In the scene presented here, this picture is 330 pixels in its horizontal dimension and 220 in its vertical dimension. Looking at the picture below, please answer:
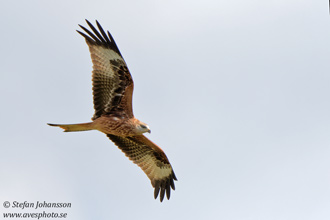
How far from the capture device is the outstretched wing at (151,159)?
12984mm

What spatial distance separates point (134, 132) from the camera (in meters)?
11.8

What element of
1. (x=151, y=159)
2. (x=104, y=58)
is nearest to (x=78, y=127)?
(x=104, y=58)

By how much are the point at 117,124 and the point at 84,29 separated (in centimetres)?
230

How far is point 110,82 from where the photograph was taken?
469 inches

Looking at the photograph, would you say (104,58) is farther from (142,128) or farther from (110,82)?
(142,128)

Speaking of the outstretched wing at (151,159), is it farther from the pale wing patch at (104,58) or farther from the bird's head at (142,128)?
the pale wing patch at (104,58)

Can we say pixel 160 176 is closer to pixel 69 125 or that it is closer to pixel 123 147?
pixel 123 147

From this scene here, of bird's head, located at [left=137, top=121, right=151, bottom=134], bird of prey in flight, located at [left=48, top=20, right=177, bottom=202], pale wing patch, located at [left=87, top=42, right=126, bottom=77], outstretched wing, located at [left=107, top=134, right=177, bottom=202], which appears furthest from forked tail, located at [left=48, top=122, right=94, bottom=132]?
outstretched wing, located at [left=107, top=134, right=177, bottom=202]

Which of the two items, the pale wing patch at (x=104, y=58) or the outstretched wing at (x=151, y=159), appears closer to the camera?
the pale wing patch at (x=104, y=58)

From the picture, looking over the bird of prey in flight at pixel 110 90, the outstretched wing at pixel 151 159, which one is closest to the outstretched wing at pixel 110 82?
the bird of prey in flight at pixel 110 90

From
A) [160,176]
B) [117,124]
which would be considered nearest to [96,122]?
[117,124]

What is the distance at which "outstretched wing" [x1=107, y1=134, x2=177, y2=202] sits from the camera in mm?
12984

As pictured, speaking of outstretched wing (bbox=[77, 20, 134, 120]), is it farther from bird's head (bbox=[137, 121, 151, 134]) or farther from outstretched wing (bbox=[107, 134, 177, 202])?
outstretched wing (bbox=[107, 134, 177, 202])

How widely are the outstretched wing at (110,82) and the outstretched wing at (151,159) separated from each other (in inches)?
45.2
